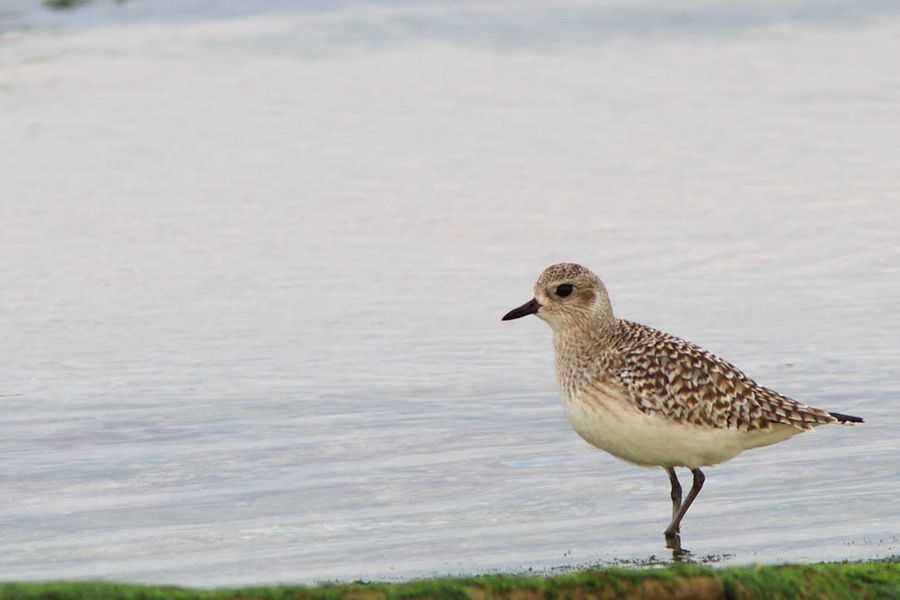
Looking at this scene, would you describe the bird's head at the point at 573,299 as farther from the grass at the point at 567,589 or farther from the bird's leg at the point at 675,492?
the grass at the point at 567,589

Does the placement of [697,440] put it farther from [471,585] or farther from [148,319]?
[148,319]

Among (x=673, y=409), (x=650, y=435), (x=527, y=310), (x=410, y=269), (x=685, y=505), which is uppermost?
(x=410, y=269)

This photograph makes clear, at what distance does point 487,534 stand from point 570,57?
38.1ft

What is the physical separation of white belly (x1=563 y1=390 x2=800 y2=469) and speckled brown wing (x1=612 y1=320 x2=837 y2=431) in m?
0.05

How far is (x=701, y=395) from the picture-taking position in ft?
25.4

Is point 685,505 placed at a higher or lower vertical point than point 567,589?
lower

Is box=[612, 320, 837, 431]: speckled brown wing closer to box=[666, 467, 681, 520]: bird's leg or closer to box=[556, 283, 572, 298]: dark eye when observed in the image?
box=[666, 467, 681, 520]: bird's leg

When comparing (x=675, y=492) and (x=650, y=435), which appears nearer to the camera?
(x=650, y=435)

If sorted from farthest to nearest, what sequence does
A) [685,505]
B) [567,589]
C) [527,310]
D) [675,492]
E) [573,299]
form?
[527,310] < [573,299] < [675,492] < [685,505] < [567,589]

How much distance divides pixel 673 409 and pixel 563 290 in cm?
103

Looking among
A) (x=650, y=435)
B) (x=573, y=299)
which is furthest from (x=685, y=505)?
(x=573, y=299)

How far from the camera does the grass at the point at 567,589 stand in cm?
511

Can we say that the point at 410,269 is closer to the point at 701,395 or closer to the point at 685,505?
the point at 701,395

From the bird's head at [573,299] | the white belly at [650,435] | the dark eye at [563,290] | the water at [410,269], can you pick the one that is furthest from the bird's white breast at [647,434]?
the dark eye at [563,290]
